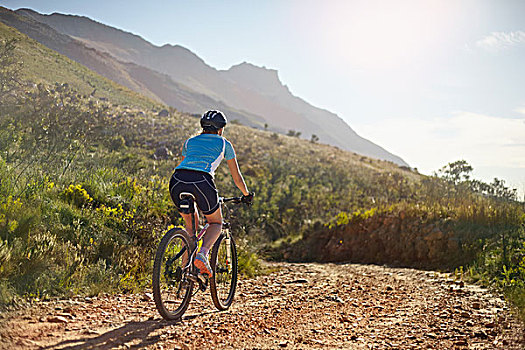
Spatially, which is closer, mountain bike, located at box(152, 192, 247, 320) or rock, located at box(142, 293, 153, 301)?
mountain bike, located at box(152, 192, 247, 320)

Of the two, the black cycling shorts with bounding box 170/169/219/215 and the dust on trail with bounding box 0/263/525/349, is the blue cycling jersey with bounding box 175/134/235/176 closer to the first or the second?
the black cycling shorts with bounding box 170/169/219/215

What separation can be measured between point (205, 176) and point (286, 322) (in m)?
1.91

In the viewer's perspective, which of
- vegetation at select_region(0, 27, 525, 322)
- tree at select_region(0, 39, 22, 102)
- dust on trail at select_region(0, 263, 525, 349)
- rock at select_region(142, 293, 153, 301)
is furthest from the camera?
tree at select_region(0, 39, 22, 102)

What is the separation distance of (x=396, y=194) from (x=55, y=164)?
45.8 ft

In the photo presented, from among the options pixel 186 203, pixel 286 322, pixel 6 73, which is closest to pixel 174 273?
pixel 186 203

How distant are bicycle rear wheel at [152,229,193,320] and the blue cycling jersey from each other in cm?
70

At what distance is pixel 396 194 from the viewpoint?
16.8 meters

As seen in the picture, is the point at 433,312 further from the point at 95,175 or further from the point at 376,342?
the point at 95,175

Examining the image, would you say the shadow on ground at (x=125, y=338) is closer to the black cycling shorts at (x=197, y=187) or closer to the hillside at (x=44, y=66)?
the black cycling shorts at (x=197, y=187)

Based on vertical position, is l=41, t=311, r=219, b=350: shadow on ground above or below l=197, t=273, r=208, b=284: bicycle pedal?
below

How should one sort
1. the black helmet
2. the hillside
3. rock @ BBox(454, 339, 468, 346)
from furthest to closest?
the hillside
the black helmet
rock @ BBox(454, 339, 468, 346)

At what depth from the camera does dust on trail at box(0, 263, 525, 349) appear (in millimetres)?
3276

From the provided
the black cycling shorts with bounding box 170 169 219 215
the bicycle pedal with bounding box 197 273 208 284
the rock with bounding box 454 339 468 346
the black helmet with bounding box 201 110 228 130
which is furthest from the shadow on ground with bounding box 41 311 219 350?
the rock with bounding box 454 339 468 346

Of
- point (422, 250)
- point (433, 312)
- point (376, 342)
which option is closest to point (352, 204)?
point (422, 250)
